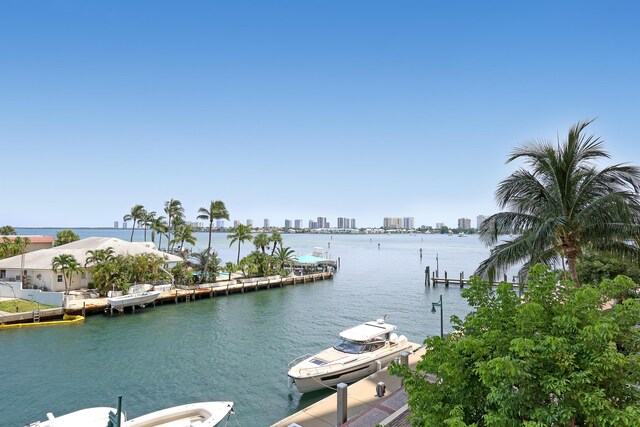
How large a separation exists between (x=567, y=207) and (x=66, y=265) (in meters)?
40.1

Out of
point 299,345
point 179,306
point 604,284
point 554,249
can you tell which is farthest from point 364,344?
point 179,306

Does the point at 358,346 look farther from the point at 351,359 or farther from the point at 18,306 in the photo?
the point at 18,306

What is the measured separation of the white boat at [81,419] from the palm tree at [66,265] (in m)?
25.5

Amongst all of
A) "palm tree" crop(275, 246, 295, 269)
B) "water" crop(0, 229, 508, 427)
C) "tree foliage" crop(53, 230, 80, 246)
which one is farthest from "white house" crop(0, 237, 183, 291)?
"palm tree" crop(275, 246, 295, 269)

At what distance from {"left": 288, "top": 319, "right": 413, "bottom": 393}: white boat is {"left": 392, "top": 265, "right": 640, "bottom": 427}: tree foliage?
11713 mm

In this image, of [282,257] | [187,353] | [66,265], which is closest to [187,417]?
[187,353]

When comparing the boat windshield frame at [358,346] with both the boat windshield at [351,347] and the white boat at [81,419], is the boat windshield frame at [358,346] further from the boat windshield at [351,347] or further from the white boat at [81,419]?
the white boat at [81,419]

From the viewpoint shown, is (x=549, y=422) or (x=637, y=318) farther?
(x=637, y=318)

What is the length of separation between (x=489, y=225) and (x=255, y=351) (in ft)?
57.2

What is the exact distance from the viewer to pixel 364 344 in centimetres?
1977

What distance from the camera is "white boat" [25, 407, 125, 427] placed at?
12078 mm

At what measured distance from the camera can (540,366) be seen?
521 centimetres

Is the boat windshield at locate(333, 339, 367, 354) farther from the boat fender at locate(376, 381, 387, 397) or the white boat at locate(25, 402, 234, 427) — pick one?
the white boat at locate(25, 402, 234, 427)

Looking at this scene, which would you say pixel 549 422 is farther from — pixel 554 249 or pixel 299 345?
pixel 299 345
